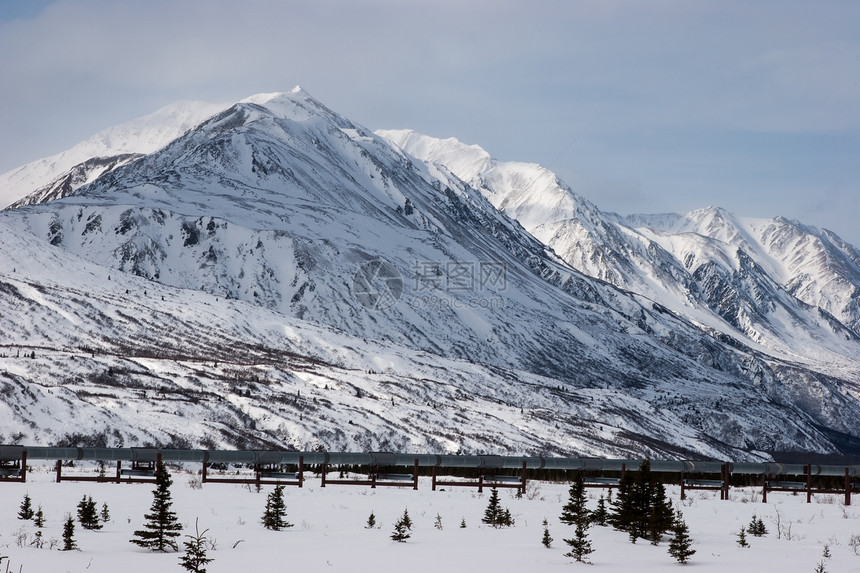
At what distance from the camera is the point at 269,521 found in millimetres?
24500

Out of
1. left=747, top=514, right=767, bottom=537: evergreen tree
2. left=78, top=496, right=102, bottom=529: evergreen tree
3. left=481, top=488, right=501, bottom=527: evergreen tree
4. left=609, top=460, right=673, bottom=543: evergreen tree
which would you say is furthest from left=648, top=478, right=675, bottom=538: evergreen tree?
left=78, top=496, right=102, bottom=529: evergreen tree

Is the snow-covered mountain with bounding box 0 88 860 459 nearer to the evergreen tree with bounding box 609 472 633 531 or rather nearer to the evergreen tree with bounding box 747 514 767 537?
the evergreen tree with bounding box 609 472 633 531

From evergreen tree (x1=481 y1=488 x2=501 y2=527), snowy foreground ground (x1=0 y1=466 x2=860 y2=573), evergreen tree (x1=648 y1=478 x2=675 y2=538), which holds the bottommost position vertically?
snowy foreground ground (x1=0 y1=466 x2=860 y2=573)

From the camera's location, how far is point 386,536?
24031 millimetres

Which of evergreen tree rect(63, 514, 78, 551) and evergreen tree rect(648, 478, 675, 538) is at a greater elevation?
evergreen tree rect(648, 478, 675, 538)

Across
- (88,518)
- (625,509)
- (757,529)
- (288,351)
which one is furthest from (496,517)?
(288,351)

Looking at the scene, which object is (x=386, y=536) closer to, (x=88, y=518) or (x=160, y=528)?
(x=160, y=528)

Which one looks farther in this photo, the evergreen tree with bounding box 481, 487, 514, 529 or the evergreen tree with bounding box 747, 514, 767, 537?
the evergreen tree with bounding box 481, 487, 514, 529

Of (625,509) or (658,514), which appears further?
(625,509)

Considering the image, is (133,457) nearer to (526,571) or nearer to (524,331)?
(526,571)

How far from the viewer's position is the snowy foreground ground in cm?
1945

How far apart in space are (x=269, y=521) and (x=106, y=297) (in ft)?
344

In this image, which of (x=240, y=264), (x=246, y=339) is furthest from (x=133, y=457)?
(x=240, y=264)

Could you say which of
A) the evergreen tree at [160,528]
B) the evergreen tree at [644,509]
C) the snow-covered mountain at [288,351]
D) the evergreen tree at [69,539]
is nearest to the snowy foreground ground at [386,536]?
the evergreen tree at [69,539]
